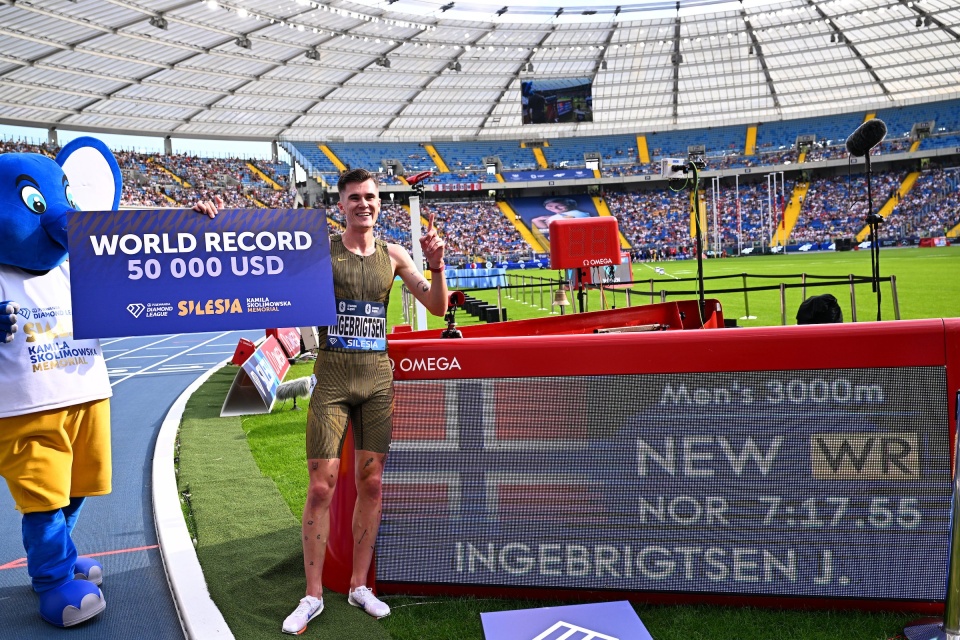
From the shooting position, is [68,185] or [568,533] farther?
[68,185]

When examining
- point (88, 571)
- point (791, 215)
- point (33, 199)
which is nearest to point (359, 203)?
point (33, 199)

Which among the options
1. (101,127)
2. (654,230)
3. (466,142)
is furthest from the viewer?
(466,142)

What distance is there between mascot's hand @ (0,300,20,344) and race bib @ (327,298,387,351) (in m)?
1.44

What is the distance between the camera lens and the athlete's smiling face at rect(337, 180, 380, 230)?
3.28m

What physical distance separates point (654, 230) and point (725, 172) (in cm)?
798

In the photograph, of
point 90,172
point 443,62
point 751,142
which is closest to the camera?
point 90,172

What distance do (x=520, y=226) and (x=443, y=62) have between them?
15956 mm

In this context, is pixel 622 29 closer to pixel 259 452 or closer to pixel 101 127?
pixel 101 127

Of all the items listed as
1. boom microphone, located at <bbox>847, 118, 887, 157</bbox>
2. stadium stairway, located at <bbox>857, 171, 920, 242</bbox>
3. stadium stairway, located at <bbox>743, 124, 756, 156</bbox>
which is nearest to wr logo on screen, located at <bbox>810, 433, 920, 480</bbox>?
boom microphone, located at <bbox>847, 118, 887, 157</bbox>

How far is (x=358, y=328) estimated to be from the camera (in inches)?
127

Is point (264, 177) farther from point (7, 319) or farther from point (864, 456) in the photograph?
point (864, 456)

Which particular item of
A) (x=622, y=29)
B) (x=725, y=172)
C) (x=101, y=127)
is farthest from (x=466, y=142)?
(x=101, y=127)

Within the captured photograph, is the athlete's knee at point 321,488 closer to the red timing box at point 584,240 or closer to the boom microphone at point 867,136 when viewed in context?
the boom microphone at point 867,136

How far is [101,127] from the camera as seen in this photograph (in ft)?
152
